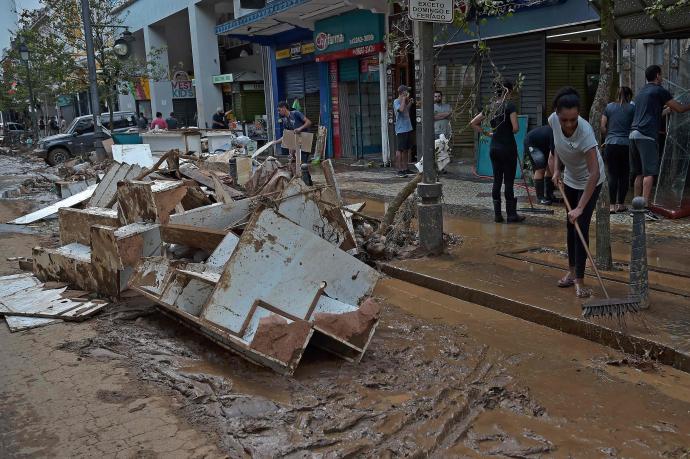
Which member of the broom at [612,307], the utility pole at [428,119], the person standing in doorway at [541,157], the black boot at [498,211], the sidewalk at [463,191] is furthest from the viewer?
the person standing in doorway at [541,157]

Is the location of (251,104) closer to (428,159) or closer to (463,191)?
(463,191)

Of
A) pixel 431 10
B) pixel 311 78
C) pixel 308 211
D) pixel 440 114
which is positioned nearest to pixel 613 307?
pixel 308 211

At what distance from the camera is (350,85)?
769 inches

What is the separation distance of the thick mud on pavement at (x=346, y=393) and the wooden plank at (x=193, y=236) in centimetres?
95

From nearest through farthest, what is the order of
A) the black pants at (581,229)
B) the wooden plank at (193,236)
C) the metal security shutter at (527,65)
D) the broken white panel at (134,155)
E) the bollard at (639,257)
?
the bollard at (639,257) < the black pants at (581,229) < the wooden plank at (193,236) < the metal security shutter at (527,65) < the broken white panel at (134,155)

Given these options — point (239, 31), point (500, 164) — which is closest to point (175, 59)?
point (239, 31)

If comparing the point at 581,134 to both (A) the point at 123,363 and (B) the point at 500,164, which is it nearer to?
(B) the point at 500,164

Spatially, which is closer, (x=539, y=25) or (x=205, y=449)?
(x=205, y=449)

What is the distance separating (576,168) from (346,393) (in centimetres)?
292

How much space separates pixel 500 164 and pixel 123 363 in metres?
5.54

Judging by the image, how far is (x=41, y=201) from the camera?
15.2m

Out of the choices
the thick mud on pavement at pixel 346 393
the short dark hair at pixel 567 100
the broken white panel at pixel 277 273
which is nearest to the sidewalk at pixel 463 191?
the short dark hair at pixel 567 100

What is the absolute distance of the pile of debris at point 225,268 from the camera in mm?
4617

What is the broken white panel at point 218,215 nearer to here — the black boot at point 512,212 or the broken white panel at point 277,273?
the broken white panel at point 277,273
